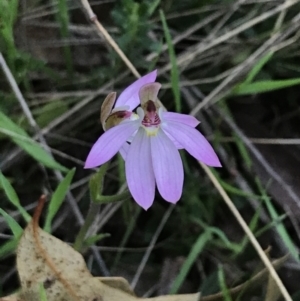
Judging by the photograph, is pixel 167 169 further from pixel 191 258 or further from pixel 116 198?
pixel 191 258

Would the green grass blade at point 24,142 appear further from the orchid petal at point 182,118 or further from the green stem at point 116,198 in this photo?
the orchid petal at point 182,118

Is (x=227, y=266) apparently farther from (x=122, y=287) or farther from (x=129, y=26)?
(x=129, y=26)

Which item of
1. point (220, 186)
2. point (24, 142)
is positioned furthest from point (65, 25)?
point (220, 186)

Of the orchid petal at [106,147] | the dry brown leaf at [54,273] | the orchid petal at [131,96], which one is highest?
the orchid petal at [131,96]

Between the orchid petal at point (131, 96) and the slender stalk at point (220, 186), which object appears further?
the slender stalk at point (220, 186)

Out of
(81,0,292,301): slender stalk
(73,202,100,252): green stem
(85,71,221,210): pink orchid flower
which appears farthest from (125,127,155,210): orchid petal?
(81,0,292,301): slender stalk

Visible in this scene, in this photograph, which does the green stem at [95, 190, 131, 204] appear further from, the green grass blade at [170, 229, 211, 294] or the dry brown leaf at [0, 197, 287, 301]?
the green grass blade at [170, 229, 211, 294]

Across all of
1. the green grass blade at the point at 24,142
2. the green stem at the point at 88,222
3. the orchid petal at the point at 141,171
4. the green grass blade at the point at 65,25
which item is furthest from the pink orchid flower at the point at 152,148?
the green grass blade at the point at 65,25
